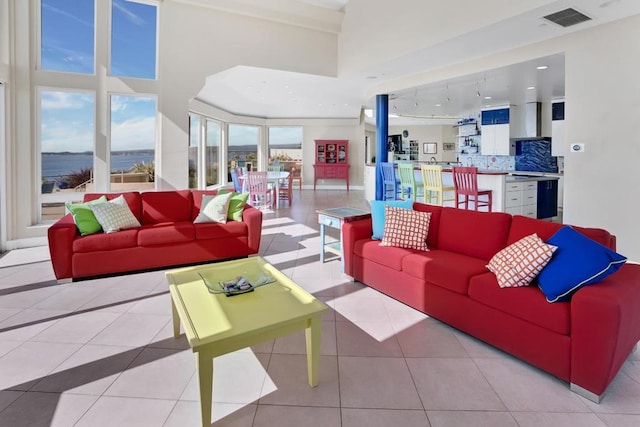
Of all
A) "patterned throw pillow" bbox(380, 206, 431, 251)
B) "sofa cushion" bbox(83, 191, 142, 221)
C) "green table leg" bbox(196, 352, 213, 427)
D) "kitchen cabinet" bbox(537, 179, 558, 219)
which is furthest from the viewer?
"kitchen cabinet" bbox(537, 179, 558, 219)

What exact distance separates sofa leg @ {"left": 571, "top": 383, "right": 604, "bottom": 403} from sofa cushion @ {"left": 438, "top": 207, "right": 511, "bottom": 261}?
1176 mm

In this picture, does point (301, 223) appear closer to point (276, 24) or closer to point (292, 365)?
point (276, 24)

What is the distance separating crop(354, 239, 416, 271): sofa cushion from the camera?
11.1ft

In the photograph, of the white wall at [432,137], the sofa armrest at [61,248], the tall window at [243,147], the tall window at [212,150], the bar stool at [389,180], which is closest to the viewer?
the sofa armrest at [61,248]

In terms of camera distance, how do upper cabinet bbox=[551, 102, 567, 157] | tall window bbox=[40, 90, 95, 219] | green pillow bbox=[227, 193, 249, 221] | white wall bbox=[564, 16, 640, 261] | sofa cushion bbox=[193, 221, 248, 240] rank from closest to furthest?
white wall bbox=[564, 16, 640, 261]
sofa cushion bbox=[193, 221, 248, 240]
green pillow bbox=[227, 193, 249, 221]
tall window bbox=[40, 90, 95, 219]
upper cabinet bbox=[551, 102, 567, 157]

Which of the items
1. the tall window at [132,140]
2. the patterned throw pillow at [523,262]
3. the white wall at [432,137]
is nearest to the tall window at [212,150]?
the tall window at [132,140]

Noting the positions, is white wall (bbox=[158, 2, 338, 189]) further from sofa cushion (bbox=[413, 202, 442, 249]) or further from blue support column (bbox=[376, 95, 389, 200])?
sofa cushion (bbox=[413, 202, 442, 249])

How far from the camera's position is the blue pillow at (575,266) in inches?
85.0

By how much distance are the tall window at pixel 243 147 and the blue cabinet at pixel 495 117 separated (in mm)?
7412

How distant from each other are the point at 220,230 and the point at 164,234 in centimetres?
65

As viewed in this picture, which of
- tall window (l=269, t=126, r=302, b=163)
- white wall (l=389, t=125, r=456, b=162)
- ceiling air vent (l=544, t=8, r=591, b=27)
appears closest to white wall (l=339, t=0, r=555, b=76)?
ceiling air vent (l=544, t=8, r=591, b=27)

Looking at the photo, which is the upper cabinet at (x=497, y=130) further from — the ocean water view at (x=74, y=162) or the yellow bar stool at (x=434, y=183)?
the ocean water view at (x=74, y=162)

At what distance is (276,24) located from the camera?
21.8 feet

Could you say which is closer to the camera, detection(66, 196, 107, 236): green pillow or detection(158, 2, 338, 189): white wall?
detection(66, 196, 107, 236): green pillow
